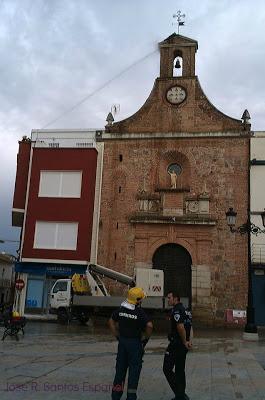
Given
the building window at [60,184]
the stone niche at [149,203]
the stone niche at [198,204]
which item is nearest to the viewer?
the stone niche at [198,204]

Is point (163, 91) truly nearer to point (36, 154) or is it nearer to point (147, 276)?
point (36, 154)

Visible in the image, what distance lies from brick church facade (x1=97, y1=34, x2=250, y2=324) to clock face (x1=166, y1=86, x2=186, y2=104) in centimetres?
6

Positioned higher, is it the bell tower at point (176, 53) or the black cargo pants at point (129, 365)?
the bell tower at point (176, 53)

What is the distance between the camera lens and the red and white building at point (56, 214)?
27703 mm

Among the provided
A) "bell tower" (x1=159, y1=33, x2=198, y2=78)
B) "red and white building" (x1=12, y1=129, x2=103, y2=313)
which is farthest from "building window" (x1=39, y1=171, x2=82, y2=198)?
"bell tower" (x1=159, y1=33, x2=198, y2=78)

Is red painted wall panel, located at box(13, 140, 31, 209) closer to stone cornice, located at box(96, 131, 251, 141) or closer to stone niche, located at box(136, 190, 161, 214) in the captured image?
stone cornice, located at box(96, 131, 251, 141)

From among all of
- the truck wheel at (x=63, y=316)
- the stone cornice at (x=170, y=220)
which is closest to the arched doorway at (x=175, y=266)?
the stone cornice at (x=170, y=220)

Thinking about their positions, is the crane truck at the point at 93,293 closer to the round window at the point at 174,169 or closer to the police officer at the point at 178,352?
the round window at the point at 174,169

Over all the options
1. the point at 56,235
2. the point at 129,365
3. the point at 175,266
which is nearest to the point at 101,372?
the point at 129,365

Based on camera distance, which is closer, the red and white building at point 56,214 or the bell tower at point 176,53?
the red and white building at point 56,214

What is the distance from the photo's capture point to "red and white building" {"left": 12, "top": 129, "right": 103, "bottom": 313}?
2770 cm

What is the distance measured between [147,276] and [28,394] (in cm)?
1670

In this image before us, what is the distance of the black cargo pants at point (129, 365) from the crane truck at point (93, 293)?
1474cm

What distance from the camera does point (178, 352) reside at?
7.05 meters
